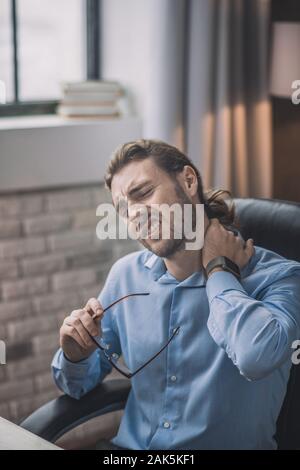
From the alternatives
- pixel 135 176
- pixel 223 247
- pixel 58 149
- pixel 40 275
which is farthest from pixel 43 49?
pixel 223 247

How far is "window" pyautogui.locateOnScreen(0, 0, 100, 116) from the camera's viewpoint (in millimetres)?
2598

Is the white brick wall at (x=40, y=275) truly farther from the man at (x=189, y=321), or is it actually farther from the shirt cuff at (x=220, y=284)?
the shirt cuff at (x=220, y=284)

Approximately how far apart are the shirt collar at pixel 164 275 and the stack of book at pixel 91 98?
867 millimetres

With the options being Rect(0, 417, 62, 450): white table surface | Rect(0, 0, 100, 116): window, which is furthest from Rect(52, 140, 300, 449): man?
Rect(0, 0, 100, 116): window

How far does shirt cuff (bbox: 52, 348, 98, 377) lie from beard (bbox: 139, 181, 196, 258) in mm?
248

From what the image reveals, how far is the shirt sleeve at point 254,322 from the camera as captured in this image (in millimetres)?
1551

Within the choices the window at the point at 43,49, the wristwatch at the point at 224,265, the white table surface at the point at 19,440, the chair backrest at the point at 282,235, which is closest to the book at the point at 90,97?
the window at the point at 43,49

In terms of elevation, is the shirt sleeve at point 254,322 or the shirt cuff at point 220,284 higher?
the shirt cuff at point 220,284

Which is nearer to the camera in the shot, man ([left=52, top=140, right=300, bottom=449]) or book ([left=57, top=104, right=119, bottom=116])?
man ([left=52, top=140, right=300, bottom=449])

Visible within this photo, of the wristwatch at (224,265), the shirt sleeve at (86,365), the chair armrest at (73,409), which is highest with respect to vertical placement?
the wristwatch at (224,265)

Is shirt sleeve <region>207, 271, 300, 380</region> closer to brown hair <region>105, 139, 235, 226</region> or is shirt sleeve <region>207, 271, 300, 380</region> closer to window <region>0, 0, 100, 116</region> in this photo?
brown hair <region>105, 139, 235, 226</region>

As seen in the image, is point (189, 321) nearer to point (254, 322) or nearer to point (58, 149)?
point (254, 322)

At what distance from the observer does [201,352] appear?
1701mm

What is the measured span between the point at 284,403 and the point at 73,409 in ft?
1.36
